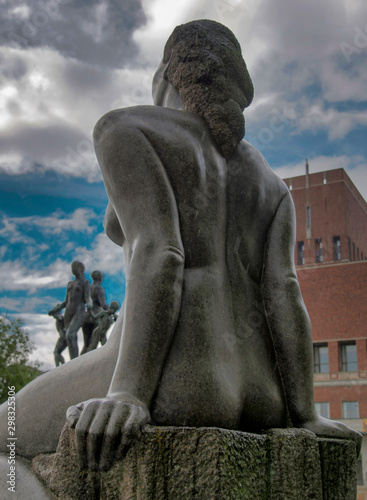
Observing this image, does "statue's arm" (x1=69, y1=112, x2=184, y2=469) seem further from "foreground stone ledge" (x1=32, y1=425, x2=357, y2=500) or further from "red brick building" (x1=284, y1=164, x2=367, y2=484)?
"red brick building" (x1=284, y1=164, x2=367, y2=484)

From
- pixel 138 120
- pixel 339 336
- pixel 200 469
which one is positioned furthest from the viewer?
pixel 339 336

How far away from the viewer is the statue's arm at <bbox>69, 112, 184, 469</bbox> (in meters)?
1.52

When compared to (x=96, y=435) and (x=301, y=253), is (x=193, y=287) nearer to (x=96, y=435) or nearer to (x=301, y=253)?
(x=96, y=435)

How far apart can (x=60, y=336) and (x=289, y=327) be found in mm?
13904

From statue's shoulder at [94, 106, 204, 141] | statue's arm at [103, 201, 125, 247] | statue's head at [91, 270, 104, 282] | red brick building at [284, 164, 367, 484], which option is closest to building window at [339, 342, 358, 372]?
red brick building at [284, 164, 367, 484]

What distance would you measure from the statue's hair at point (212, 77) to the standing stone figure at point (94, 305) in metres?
13.4

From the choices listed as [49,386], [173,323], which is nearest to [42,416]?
[49,386]

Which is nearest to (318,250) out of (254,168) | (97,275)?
(97,275)

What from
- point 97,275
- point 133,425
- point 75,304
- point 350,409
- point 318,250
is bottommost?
point 133,425

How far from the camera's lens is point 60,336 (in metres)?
15.3

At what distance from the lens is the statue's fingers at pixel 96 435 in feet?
4.93

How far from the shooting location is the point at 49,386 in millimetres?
1953

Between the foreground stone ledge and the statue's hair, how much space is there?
1050 millimetres

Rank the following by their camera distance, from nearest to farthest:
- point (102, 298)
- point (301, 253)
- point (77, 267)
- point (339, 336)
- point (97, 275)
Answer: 1. point (77, 267)
2. point (102, 298)
3. point (97, 275)
4. point (339, 336)
5. point (301, 253)
